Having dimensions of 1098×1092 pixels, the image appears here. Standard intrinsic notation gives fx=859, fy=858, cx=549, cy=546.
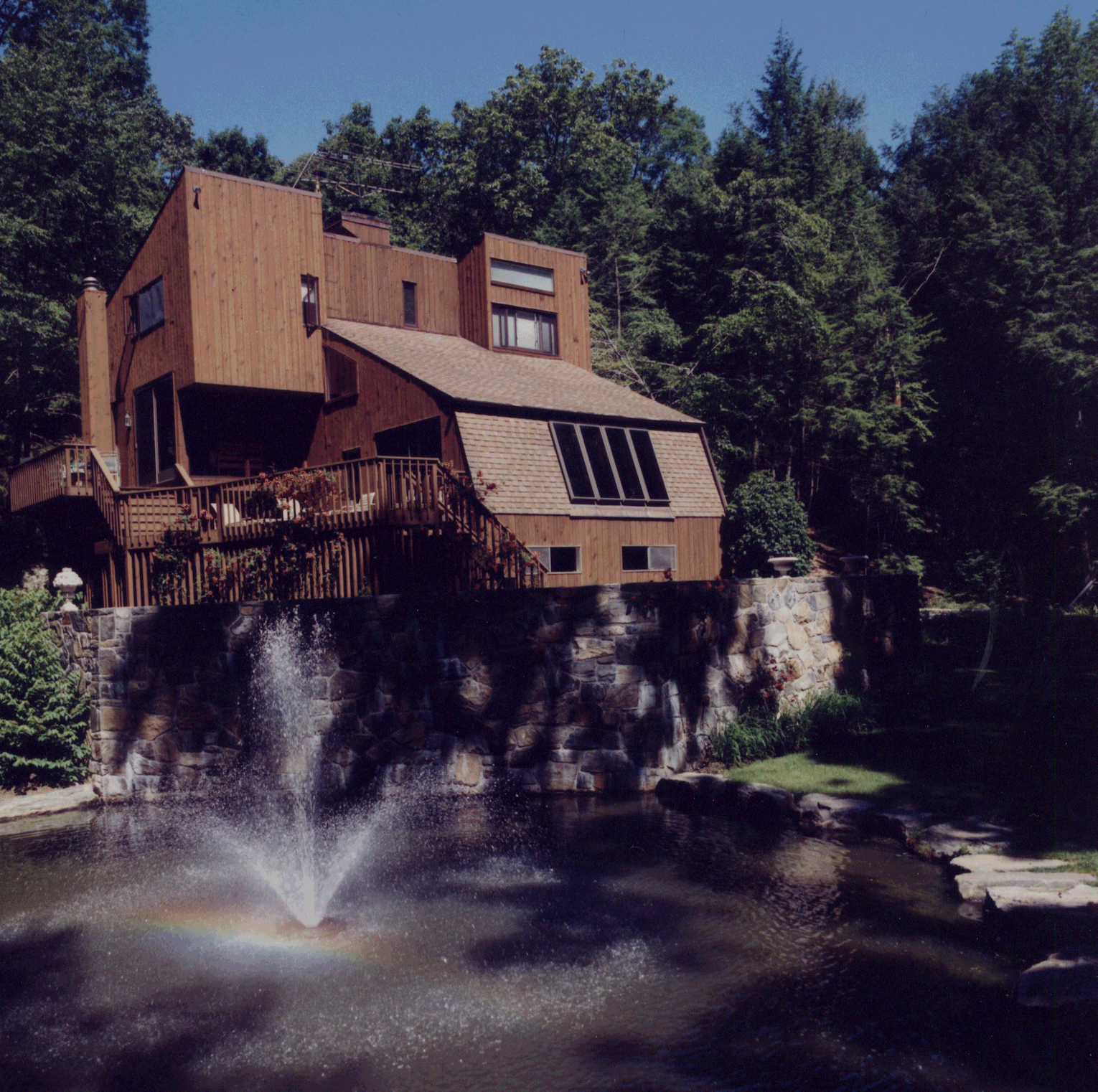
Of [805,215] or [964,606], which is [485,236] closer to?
[805,215]

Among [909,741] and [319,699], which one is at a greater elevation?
[319,699]

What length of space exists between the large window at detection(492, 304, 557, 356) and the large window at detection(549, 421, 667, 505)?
5243 mm

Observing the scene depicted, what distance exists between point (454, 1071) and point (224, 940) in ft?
9.47

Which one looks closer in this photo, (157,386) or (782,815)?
(782,815)

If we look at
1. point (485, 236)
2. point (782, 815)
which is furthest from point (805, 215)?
point (782, 815)

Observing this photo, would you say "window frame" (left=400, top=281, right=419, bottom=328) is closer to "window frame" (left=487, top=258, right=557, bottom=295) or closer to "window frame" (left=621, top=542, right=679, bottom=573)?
"window frame" (left=487, top=258, right=557, bottom=295)

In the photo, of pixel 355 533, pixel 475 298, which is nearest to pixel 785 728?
pixel 355 533

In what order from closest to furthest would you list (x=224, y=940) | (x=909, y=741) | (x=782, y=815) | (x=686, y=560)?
(x=224, y=940)
(x=782, y=815)
(x=909, y=741)
(x=686, y=560)

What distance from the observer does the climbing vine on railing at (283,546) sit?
12.8m

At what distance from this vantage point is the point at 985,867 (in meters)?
7.55

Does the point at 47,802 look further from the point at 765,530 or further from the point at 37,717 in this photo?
the point at 765,530

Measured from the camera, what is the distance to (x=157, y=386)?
19.8 metres

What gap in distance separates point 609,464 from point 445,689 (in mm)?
8295

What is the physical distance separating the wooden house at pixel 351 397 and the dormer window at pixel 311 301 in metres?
0.05
